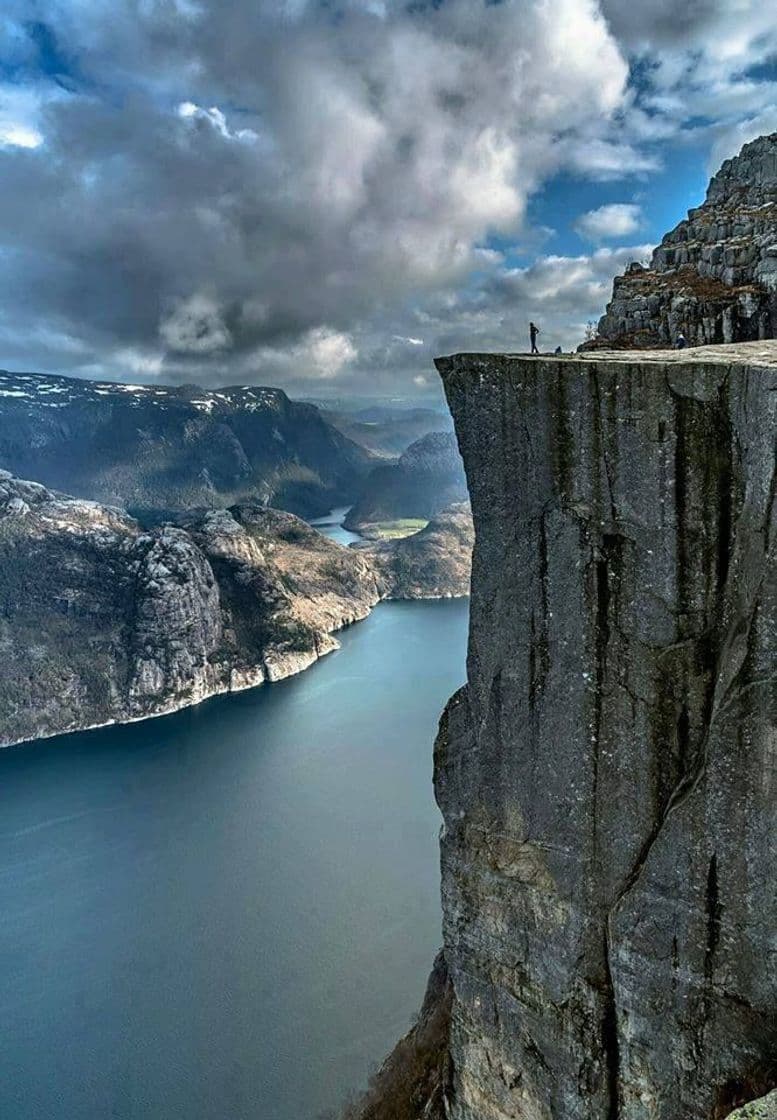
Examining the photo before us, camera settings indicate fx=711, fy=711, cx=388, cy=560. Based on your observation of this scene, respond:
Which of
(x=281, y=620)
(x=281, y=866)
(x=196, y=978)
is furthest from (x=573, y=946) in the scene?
(x=281, y=620)

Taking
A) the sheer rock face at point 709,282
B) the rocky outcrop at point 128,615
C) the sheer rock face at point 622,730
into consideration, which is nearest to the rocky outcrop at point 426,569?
the rocky outcrop at point 128,615

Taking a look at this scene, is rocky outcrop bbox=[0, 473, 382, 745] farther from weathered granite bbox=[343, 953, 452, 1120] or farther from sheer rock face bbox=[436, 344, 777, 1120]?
sheer rock face bbox=[436, 344, 777, 1120]

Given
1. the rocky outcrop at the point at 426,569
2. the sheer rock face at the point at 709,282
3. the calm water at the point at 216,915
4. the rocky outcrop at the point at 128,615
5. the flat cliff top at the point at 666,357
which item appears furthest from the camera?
the rocky outcrop at the point at 426,569

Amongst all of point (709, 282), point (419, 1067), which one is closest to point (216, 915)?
point (419, 1067)

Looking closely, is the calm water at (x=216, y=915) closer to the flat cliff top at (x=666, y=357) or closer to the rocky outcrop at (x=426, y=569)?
the flat cliff top at (x=666, y=357)

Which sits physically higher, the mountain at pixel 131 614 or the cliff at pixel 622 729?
the cliff at pixel 622 729

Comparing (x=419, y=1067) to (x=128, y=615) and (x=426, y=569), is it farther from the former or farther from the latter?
(x=426, y=569)

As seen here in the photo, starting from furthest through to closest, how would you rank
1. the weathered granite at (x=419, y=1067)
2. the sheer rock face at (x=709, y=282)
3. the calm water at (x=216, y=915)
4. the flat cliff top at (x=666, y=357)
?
the calm water at (x=216, y=915) < the weathered granite at (x=419, y=1067) < the sheer rock face at (x=709, y=282) < the flat cliff top at (x=666, y=357)
